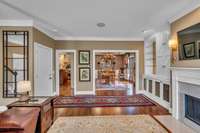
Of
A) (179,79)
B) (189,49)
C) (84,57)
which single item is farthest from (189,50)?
(84,57)

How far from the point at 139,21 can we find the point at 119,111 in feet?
8.71

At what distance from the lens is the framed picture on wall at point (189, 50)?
3807mm

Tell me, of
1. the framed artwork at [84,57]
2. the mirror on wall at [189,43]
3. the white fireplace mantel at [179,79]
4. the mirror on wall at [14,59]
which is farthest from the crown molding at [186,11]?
the framed artwork at [84,57]

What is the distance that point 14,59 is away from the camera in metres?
5.18

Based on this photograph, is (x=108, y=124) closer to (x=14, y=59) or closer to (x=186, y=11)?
(x=186, y=11)

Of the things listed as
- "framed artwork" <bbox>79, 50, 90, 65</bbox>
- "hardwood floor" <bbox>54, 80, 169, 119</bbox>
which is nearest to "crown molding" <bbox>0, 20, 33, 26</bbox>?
"hardwood floor" <bbox>54, 80, 169, 119</bbox>

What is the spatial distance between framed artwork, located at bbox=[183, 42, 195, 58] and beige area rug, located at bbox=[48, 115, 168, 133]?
167 cm

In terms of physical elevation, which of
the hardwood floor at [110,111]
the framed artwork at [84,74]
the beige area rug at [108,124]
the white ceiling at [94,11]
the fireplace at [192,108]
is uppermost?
the white ceiling at [94,11]

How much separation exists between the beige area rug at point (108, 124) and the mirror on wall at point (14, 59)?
5.49ft

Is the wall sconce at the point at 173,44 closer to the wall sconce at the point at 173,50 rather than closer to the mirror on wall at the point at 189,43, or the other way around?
the wall sconce at the point at 173,50

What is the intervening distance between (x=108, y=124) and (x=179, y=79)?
77.7 inches

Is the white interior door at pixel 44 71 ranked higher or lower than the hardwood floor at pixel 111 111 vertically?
higher

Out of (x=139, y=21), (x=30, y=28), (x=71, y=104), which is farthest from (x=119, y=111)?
(x=30, y=28)

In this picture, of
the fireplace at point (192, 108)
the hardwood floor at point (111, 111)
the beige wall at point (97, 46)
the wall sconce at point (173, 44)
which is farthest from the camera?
the beige wall at point (97, 46)
